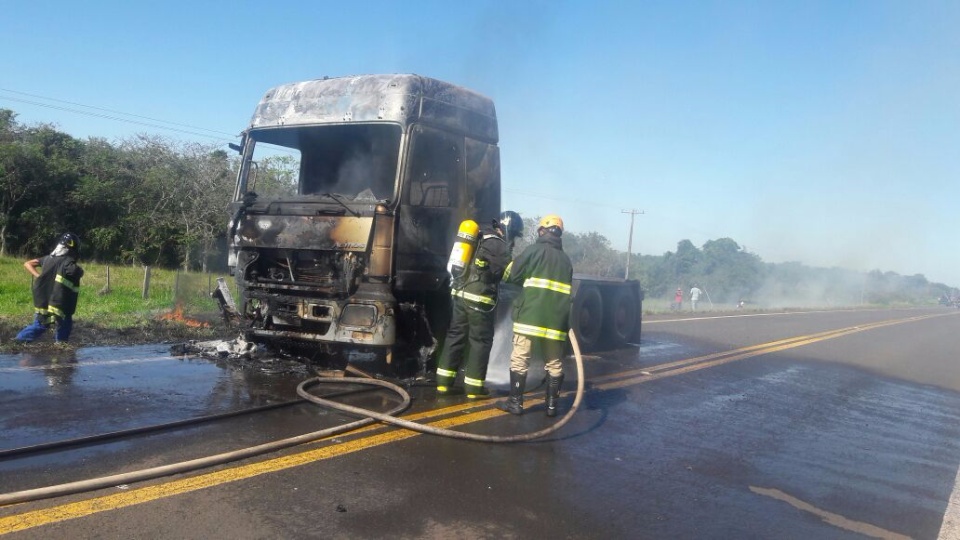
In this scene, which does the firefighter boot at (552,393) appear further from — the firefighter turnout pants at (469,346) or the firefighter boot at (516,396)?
the firefighter turnout pants at (469,346)

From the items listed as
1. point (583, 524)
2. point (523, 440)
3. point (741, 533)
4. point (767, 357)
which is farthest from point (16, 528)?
point (767, 357)

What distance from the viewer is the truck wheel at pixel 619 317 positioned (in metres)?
11.1

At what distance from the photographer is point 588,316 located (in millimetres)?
10711

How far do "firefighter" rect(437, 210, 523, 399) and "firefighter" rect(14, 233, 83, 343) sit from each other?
14.3ft

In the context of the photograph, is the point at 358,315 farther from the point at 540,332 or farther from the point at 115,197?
the point at 115,197

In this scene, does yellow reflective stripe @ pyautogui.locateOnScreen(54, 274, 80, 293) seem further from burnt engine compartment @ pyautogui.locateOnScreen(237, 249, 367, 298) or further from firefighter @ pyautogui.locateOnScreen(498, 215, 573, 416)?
firefighter @ pyautogui.locateOnScreen(498, 215, 573, 416)

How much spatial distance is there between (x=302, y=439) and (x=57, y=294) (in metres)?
4.72

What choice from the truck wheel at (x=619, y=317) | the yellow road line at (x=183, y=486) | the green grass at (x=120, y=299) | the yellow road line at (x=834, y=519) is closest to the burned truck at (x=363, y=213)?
the yellow road line at (x=183, y=486)

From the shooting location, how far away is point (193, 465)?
3930 mm

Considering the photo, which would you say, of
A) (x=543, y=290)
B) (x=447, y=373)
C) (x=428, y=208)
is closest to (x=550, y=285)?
(x=543, y=290)

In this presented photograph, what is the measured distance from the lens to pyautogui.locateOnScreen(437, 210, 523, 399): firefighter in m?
6.30

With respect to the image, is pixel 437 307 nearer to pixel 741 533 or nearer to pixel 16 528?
pixel 741 533

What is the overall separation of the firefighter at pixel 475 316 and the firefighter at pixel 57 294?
172 inches

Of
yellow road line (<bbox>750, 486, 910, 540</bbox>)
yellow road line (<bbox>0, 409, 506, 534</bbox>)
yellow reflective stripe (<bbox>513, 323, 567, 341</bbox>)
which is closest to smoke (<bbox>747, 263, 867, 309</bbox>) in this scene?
yellow reflective stripe (<bbox>513, 323, 567, 341</bbox>)
